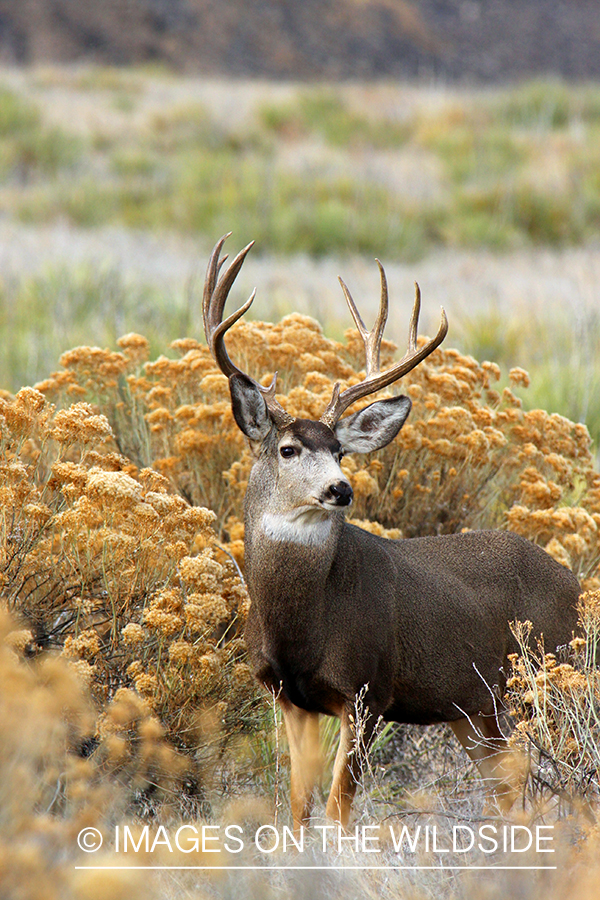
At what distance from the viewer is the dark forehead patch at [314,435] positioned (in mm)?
3402

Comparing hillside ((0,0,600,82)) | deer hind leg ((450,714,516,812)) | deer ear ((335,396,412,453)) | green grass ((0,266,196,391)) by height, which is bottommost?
hillside ((0,0,600,82))

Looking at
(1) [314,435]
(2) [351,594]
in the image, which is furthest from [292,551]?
(1) [314,435]

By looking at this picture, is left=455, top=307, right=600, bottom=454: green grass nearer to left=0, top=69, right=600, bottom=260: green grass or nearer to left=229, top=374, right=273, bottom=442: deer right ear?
left=229, top=374, right=273, bottom=442: deer right ear

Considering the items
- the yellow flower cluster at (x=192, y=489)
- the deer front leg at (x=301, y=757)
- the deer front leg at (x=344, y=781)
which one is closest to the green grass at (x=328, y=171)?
the yellow flower cluster at (x=192, y=489)

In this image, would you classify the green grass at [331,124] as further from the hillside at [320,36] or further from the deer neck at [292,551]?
the deer neck at [292,551]

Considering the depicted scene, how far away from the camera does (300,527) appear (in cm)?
340

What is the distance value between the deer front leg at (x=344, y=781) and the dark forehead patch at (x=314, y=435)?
83 cm

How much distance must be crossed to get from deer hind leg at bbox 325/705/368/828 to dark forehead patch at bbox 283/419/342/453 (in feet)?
2.73

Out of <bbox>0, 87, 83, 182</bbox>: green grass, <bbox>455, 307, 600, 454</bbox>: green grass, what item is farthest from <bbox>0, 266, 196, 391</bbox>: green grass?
<bbox>0, 87, 83, 182</bbox>: green grass

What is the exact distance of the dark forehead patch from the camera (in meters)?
3.40

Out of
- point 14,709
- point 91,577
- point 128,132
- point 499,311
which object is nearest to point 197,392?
point 91,577

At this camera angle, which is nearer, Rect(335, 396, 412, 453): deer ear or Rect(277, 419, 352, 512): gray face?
Rect(277, 419, 352, 512): gray face

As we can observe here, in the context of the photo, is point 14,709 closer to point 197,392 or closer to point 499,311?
point 197,392

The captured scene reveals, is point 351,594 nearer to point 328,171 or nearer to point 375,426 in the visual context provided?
point 375,426
